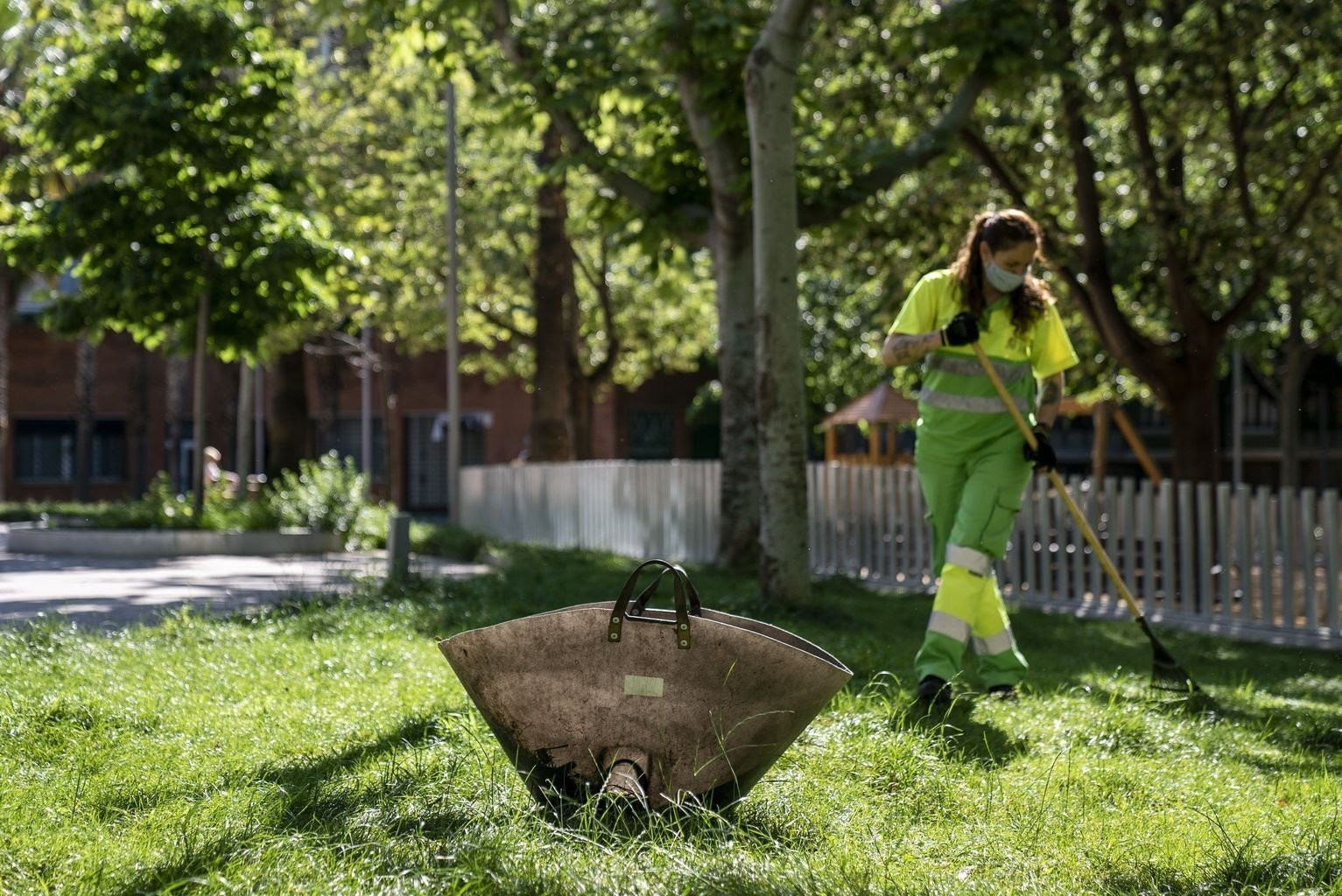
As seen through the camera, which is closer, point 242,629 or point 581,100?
point 242,629

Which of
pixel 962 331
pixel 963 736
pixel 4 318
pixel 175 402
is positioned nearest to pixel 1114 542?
pixel 962 331

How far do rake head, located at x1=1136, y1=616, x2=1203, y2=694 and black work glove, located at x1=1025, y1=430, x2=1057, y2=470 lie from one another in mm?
873

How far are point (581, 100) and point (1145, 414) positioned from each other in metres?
33.6

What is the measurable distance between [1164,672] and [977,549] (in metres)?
1.27

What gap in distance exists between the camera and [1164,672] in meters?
6.61

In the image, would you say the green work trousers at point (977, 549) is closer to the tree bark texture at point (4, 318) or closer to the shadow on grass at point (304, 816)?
the shadow on grass at point (304, 816)

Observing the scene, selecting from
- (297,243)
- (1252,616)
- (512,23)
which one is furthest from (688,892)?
(297,243)

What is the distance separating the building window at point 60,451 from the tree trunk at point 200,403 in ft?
88.3

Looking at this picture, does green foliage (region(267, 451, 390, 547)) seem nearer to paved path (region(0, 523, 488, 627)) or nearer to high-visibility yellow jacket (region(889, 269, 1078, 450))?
paved path (region(0, 523, 488, 627))

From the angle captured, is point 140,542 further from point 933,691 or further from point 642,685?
point 642,685

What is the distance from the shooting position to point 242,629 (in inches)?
293

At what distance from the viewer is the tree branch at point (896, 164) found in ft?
41.5

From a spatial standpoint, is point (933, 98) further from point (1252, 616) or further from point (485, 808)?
point (485, 808)

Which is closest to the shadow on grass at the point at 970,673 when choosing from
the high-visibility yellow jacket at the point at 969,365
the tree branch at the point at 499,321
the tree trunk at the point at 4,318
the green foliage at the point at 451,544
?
the high-visibility yellow jacket at the point at 969,365
